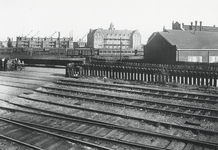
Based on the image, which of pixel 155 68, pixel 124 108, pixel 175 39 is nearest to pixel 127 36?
pixel 175 39

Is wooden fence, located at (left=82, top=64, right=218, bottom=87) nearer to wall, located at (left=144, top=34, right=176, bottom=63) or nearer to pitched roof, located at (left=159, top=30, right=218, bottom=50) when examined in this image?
wall, located at (left=144, top=34, right=176, bottom=63)

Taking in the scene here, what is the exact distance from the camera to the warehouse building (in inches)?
1162

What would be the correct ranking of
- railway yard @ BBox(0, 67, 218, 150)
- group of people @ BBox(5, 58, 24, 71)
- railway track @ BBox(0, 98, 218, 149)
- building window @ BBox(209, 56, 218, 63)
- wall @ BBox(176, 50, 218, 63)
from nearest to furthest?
railway track @ BBox(0, 98, 218, 149) → railway yard @ BBox(0, 67, 218, 150) → group of people @ BBox(5, 58, 24, 71) → wall @ BBox(176, 50, 218, 63) → building window @ BBox(209, 56, 218, 63)

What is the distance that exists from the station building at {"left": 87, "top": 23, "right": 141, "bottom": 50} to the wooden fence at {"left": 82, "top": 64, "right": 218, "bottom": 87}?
70.7 meters

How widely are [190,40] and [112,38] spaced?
6972 centimetres

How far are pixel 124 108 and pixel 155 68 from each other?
8.14 m

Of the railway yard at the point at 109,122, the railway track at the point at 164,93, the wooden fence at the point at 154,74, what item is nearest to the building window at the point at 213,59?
the wooden fence at the point at 154,74

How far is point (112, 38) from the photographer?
100 m

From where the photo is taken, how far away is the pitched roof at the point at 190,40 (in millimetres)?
30534

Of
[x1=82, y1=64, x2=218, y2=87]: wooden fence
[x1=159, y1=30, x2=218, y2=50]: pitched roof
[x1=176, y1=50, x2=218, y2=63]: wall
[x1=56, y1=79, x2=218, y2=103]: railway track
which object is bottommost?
[x1=56, y1=79, x2=218, y2=103]: railway track

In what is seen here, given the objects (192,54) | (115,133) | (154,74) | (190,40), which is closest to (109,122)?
(115,133)

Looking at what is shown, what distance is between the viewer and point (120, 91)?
47.3 feet

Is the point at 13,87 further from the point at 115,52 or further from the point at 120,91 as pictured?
the point at 115,52

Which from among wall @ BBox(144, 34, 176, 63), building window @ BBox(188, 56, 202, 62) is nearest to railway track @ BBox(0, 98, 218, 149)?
wall @ BBox(144, 34, 176, 63)
